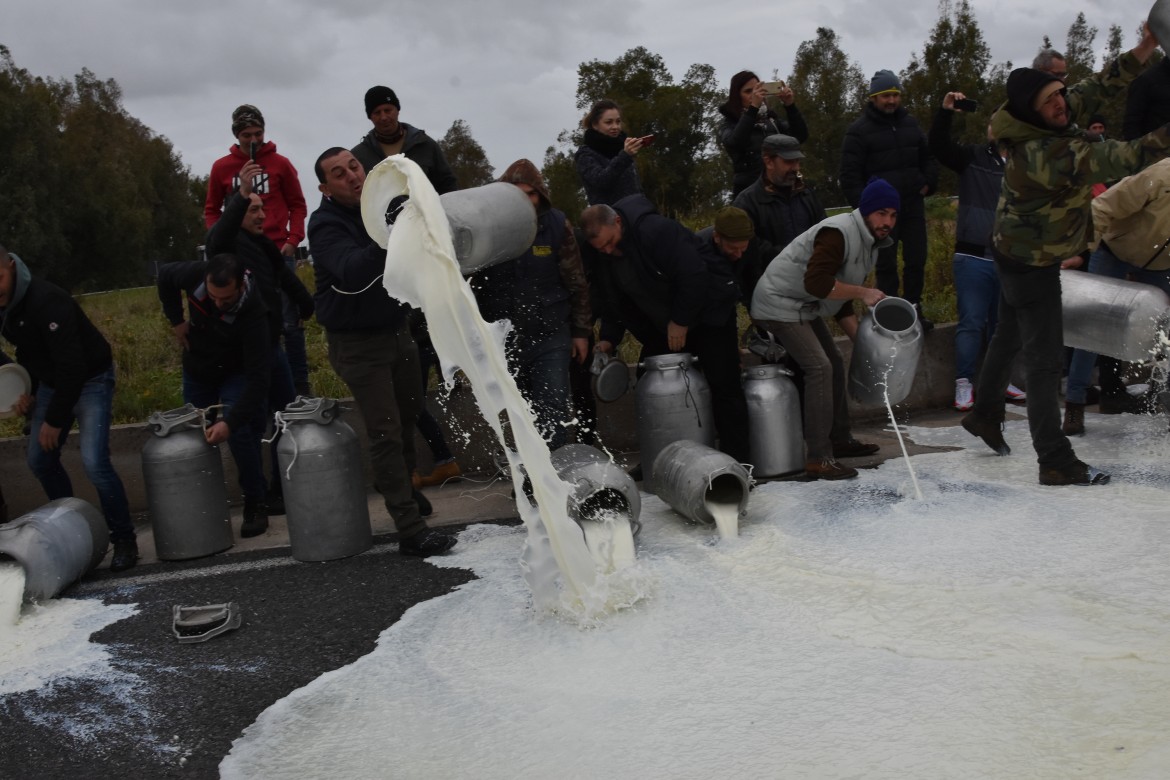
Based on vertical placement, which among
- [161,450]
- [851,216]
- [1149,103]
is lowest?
[161,450]

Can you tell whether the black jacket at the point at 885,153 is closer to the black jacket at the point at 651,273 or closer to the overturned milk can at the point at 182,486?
the black jacket at the point at 651,273

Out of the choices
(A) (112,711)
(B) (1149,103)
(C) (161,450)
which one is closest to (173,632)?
(A) (112,711)

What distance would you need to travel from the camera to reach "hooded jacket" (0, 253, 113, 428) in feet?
19.2

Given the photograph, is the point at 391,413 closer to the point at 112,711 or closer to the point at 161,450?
the point at 161,450

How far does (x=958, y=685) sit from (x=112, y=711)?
3.00m

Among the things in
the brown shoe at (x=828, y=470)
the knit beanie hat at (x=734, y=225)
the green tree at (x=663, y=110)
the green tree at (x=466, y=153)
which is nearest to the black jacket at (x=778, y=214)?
the knit beanie hat at (x=734, y=225)

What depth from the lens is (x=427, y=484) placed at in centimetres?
714

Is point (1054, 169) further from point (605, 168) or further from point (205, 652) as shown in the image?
point (205, 652)

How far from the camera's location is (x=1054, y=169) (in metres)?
5.60

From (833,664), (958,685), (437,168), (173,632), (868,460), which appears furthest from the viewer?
(437,168)

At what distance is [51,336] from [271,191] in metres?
2.31

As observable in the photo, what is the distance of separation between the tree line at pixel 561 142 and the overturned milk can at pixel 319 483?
2123 cm

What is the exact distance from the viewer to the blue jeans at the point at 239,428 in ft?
21.1

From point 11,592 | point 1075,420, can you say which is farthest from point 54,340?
point 1075,420
